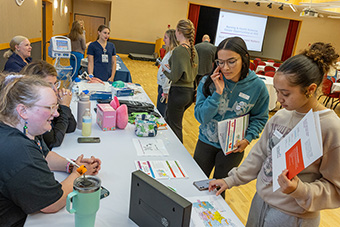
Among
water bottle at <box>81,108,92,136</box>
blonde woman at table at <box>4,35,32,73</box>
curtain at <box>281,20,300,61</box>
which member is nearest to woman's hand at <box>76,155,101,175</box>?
water bottle at <box>81,108,92,136</box>

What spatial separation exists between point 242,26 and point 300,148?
12808 millimetres

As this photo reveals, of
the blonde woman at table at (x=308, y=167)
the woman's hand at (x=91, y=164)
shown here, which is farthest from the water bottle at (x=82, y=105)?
the blonde woman at table at (x=308, y=167)

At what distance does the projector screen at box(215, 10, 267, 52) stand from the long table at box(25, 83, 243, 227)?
37.6ft

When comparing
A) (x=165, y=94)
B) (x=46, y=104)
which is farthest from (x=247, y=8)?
(x=46, y=104)

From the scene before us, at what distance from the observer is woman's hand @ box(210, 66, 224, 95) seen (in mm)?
1567

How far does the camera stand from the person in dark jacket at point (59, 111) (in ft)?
5.18

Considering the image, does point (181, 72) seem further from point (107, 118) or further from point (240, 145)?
point (240, 145)

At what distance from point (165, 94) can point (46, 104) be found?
2.22 meters

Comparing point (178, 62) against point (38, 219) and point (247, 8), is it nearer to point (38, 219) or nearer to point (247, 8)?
point (38, 219)

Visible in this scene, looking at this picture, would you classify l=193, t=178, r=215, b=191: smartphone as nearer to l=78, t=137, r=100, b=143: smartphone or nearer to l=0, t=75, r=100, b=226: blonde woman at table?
l=0, t=75, r=100, b=226: blonde woman at table

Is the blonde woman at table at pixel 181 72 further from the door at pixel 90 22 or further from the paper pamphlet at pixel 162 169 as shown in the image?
the door at pixel 90 22

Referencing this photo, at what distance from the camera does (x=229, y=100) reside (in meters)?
1.66

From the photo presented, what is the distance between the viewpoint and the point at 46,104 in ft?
3.40

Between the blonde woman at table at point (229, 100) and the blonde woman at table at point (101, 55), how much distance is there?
91.8 inches
